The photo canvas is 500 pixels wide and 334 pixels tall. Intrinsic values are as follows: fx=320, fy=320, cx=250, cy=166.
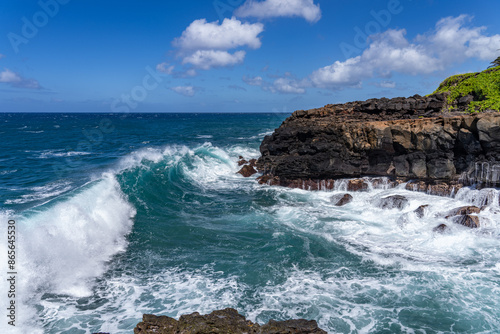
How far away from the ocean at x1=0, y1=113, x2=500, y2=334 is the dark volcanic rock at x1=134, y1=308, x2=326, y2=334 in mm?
2152

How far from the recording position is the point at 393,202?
17812 millimetres

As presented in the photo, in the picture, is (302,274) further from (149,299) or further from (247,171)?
(247,171)

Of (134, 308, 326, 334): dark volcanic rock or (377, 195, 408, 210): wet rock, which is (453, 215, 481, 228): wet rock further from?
(134, 308, 326, 334): dark volcanic rock

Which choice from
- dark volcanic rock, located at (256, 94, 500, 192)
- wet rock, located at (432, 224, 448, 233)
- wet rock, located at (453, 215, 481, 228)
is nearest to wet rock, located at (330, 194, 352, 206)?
dark volcanic rock, located at (256, 94, 500, 192)

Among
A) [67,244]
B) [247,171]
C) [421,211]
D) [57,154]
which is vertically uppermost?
[57,154]

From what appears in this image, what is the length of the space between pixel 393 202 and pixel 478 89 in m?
12.9

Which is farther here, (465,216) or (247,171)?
(247,171)

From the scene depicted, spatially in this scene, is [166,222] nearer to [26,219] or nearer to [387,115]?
[26,219]

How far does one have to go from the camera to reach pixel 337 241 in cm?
1381

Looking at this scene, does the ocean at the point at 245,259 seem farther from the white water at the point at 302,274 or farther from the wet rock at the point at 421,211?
the wet rock at the point at 421,211

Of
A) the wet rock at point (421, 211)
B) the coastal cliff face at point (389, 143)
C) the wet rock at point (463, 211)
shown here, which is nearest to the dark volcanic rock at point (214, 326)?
the wet rock at point (421, 211)

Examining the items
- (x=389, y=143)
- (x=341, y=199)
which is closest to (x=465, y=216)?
(x=341, y=199)

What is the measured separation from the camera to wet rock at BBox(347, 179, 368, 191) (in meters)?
21.1

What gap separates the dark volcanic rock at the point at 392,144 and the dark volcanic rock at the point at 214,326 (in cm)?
1604
